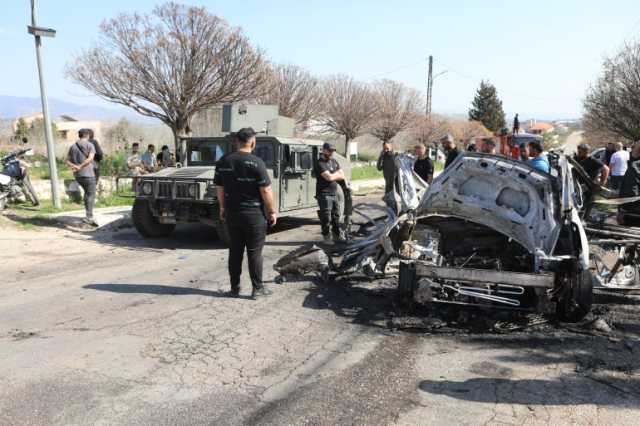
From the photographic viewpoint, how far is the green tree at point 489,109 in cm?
5397

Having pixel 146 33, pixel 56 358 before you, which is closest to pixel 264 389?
pixel 56 358

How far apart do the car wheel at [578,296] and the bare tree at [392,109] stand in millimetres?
29633

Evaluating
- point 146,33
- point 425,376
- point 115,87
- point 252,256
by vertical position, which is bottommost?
point 425,376

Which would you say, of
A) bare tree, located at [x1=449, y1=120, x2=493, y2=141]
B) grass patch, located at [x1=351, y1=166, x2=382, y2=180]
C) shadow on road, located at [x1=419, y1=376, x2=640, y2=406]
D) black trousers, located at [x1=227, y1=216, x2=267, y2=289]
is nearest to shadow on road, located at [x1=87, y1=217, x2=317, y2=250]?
black trousers, located at [x1=227, y1=216, x2=267, y2=289]

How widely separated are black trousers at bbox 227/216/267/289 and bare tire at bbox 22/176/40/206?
7.38 metres

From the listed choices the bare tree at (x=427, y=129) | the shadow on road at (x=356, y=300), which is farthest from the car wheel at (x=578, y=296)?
the bare tree at (x=427, y=129)

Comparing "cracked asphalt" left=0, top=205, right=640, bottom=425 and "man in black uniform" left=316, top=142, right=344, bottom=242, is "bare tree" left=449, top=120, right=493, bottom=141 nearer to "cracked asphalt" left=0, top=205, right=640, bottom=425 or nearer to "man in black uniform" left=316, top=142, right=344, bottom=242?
"man in black uniform" left=316, top=142, right=344, bottom=242

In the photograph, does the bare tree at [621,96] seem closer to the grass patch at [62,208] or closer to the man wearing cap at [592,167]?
the man wearing cap at [592,167]

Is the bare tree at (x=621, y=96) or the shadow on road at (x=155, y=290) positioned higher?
the bare tree at (x=621, y=96)

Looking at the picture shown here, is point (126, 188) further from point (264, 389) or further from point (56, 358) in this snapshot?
point (264, 389)

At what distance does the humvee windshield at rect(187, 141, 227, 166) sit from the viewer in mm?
9344

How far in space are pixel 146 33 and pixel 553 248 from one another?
41.4 ft

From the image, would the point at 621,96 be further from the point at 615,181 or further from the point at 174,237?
the point at 174,237

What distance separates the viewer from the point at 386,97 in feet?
121
